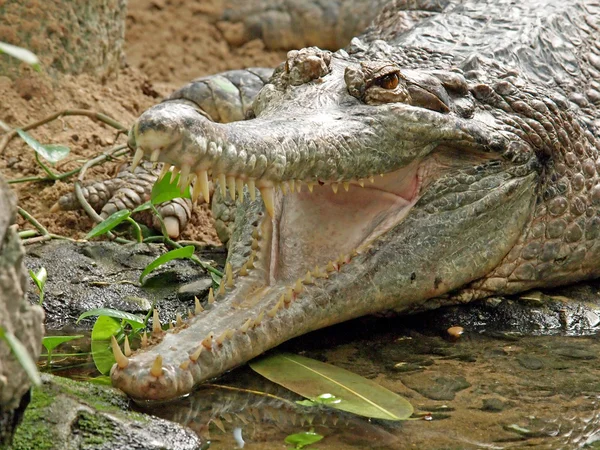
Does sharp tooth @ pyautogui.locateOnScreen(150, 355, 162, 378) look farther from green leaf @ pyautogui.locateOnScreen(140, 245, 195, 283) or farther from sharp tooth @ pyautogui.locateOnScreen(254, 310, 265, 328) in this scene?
green leaf @ pyautogui.locateOnScreen(140, 245, 195, 283)

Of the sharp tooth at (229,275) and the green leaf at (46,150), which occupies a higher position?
the green leaf at (46,150)

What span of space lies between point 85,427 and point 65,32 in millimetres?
3921

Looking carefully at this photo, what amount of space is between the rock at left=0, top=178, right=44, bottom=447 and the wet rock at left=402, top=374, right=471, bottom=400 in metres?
1.59

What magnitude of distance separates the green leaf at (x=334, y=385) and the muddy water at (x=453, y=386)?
43 mm

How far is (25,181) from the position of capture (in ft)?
17.6

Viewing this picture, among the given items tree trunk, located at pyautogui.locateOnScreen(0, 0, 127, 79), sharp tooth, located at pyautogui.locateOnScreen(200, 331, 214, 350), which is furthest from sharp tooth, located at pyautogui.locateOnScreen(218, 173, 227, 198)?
tree trunk, located at pyautogui.locateOnScreen(0, 0, 127, 79)

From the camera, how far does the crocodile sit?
348 cm

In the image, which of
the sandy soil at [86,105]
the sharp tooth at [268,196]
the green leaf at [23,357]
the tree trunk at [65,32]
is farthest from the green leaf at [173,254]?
the tree trunk at [65,32]

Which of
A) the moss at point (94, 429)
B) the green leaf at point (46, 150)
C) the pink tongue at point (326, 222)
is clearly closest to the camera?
the moss at point (94, 429)

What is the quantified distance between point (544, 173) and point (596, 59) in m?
0.98

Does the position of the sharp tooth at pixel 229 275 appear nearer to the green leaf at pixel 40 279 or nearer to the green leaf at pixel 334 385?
the green leaf at pixel 334 385

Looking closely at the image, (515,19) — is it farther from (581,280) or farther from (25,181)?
(25,181)

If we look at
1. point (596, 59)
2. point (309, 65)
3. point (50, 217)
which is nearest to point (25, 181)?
point (50, 217)

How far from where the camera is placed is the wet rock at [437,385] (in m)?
3.58
